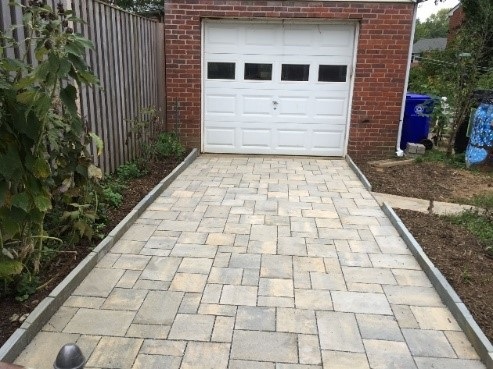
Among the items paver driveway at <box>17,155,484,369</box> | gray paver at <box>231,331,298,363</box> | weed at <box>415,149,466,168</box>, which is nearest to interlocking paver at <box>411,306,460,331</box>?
Answer: paver driveway at <box>17,155,484,369</box>

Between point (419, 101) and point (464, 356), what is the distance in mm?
6489

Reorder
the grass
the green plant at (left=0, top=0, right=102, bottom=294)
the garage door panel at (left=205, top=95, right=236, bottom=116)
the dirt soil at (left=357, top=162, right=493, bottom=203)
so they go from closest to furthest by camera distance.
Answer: the green plant at (left=0, top=0, right=102, bottom=294) < the grass < the dirt soil at (left=357, top=162, right=493, bottom=203) < the garage door panel at (left=205, top=95, right=236, bottom=116)

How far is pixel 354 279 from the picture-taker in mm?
3291

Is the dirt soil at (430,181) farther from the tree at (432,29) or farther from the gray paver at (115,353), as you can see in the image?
the tree at (432,29)

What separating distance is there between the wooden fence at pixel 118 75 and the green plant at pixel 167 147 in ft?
0.95

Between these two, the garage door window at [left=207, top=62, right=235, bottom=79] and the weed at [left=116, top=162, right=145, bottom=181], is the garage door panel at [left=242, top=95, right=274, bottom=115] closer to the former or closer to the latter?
the garage door window at [left=207, top=62, right=235, bottom=79]

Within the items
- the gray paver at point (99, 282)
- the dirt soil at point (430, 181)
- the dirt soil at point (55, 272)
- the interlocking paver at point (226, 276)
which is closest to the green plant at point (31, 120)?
the dirt soil at point (55, 272)

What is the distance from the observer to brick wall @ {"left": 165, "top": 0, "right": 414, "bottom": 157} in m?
7.19

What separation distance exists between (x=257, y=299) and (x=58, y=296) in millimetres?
1338

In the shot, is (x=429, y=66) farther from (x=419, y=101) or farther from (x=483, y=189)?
(x=483, y=189)

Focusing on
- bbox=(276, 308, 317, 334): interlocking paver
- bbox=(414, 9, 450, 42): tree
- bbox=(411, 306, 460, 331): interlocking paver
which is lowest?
bbox=(276, 308, 317, 334): interlocking paver

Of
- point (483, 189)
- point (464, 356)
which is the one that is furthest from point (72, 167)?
point (483, 189)

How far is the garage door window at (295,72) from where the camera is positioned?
300 inches

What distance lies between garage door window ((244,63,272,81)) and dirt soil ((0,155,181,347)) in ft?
11.2
